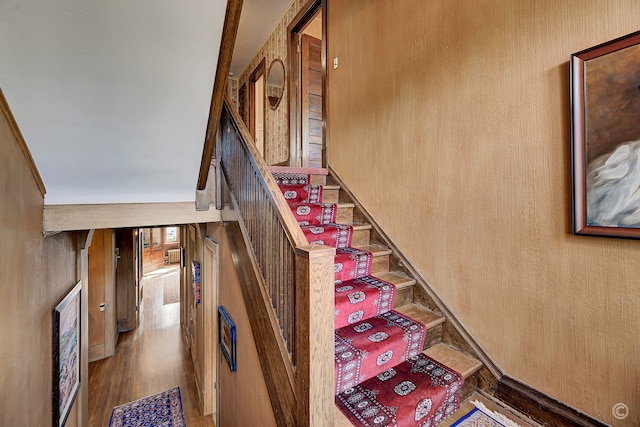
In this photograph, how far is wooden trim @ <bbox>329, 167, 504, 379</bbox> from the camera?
167cm

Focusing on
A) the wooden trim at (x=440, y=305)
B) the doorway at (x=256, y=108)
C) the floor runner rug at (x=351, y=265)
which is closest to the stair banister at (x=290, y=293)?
the floor runner rug at (x=351, y=265)

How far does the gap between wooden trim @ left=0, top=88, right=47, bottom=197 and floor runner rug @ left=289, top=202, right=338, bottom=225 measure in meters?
1.70

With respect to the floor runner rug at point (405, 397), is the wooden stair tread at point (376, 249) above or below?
above

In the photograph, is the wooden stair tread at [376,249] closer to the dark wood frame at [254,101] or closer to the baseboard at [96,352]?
the dark wood frame at [254,101]

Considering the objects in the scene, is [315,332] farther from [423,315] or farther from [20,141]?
[20,141]

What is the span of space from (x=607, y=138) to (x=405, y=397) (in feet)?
4.96

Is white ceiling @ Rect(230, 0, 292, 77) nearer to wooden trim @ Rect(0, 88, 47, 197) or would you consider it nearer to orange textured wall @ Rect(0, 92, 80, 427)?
wooden trim @ Rect(0, 88, 47, 197)

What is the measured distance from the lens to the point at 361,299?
1.86m

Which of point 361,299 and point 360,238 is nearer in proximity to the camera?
point 361,299

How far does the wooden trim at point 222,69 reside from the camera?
1424 mm

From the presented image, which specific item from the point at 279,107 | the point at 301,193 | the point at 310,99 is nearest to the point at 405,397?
the point at 301,193

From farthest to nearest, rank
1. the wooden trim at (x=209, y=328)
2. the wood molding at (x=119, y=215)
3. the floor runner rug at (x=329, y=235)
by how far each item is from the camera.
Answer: the wooden trim at (x=209, y=328) < the floor runner rug at (x=329, y=235) < the wood molding at (x=119, y=215)

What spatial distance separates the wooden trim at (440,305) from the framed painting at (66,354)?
8.15 feet

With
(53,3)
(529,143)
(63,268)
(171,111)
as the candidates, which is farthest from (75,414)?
(529,143)
